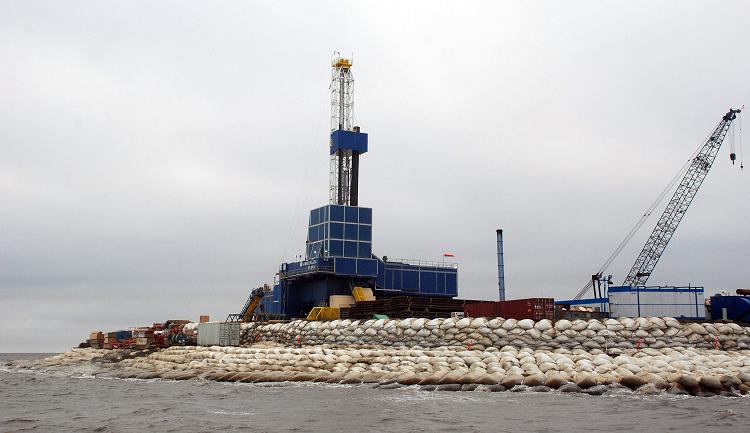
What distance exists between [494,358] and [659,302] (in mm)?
16587

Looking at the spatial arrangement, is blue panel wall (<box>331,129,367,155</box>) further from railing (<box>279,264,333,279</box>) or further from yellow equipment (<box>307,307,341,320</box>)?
yellow equipment (<box>307,307,341,320</box>)

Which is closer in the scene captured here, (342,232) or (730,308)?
(730,308)

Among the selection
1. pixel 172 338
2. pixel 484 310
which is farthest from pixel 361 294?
pixel 484 310

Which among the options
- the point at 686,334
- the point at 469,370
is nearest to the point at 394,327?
the point at 469,370

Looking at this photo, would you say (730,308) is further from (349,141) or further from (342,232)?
(349,141)

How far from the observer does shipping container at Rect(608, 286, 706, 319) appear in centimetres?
4041

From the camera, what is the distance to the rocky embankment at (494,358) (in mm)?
24312

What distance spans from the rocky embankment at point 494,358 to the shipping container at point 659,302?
370 inches

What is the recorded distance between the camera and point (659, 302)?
40656 millimetres

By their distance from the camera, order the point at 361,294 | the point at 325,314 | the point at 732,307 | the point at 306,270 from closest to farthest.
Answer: the point at 732,307
the point at 325,314
the point at 361,294
the point at 306,270

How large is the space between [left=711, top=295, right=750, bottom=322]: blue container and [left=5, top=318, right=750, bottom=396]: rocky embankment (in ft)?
29.9

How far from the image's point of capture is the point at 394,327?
3538 cm

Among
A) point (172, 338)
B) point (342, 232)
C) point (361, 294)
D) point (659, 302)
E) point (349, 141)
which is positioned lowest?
point (172, 338)

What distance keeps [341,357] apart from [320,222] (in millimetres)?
27282
